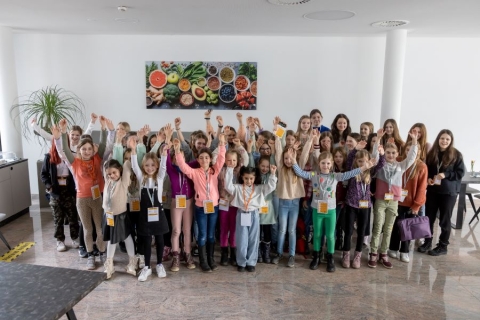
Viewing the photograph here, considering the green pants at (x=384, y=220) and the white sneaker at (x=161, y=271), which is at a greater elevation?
the green pants at (x=384, y=220)

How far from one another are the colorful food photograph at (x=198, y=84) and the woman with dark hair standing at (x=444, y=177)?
10.8 feet

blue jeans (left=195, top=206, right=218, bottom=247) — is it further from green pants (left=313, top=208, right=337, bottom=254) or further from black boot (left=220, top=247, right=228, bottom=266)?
green pants (left=313, top=208, right=337, bottom=254)

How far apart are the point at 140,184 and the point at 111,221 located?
46 centimetres

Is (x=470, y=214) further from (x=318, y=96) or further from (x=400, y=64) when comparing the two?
(x=318, y=96)

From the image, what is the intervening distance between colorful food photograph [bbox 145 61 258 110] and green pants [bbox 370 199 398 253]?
335 cm

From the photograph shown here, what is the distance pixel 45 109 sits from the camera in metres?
5.88

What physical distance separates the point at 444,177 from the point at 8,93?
259 inches

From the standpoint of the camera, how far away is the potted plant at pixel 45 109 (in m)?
5.89

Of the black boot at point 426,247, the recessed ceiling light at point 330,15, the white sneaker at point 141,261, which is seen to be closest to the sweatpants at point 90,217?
the white sneaker at point 141,261

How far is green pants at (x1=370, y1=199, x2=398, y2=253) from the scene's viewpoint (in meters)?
3.92

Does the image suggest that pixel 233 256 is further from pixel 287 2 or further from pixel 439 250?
pixel 287 2

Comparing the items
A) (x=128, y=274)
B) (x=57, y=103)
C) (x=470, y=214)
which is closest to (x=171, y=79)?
(x=57, y=103)

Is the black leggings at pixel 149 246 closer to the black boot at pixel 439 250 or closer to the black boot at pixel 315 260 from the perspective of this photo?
the black boot at pixel 315 260

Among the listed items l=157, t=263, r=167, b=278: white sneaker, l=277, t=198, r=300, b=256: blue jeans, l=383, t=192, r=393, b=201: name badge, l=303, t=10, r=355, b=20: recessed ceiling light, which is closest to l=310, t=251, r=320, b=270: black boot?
l=277, t=198, r=300, b=256: blue jeans
